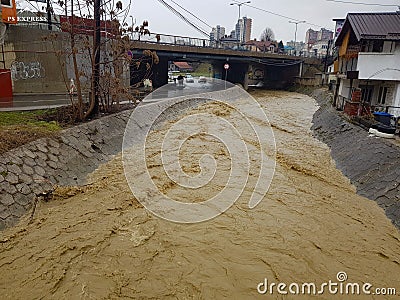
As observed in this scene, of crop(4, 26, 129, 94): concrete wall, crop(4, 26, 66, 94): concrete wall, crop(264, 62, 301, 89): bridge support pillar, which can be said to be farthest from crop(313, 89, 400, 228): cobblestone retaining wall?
crop(264, 62, 301, 89): bridge support pillar

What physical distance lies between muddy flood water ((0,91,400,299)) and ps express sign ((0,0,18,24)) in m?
12.4

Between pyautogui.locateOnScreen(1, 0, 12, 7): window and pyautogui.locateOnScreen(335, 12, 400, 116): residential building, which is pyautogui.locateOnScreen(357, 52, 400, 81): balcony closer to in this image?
pyautogui.locateOnScreen(335, 12, 400, 116): residential building

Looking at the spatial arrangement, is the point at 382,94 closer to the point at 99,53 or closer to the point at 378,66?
the point at 378,66

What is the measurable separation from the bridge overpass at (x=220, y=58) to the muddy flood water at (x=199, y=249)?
16707 mm

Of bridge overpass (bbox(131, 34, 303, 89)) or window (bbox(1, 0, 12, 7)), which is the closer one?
window (bbox(1, 0, 12, 7))

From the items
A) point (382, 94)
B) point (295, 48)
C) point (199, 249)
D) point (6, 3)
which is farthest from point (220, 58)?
point (295, 48)

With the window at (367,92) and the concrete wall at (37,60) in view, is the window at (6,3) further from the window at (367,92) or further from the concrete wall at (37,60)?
the window at (367,92)

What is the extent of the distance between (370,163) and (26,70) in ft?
58.6

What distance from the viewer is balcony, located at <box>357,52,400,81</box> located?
17172 mm

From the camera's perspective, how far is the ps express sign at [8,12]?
15.7 m

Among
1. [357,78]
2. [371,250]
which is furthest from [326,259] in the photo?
[357,78]

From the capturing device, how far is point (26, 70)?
57.7 ft

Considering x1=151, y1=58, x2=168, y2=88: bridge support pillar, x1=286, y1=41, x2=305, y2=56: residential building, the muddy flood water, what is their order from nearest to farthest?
the muddy flood water
x1=151, y1=58, x2=168, y2=88: bridge support pillar
x1=286, y1=41, x2=305, y2=56: residential building

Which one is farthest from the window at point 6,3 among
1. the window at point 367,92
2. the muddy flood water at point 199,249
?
the window at point 367,92
